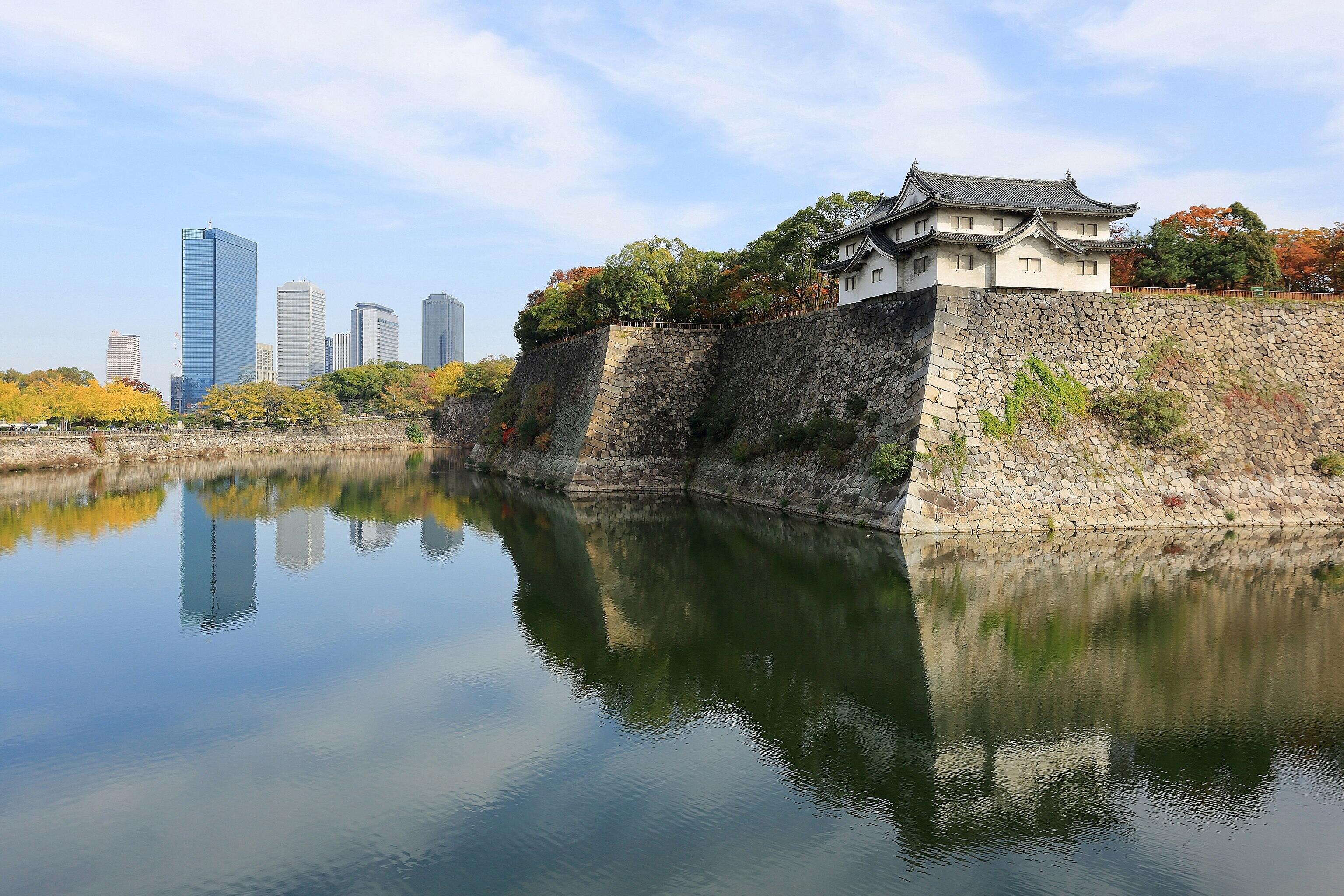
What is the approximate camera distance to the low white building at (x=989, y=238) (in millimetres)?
25688

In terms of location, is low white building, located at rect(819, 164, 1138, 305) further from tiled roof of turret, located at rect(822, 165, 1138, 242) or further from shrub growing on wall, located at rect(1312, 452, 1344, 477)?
shrub growing on wall, located at rect(1312, 452, 1344, 477)

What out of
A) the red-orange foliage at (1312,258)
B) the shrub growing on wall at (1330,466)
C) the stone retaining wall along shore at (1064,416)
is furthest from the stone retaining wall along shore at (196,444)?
the red-orange foliage at (1312,258)

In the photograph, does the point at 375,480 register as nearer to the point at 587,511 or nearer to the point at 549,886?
the point at 587,511

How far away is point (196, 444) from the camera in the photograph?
190 ft

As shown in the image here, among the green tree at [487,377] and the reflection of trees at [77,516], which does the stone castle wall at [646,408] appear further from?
the green tree at [487,377]

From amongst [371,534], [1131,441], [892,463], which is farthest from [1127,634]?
[371,534]

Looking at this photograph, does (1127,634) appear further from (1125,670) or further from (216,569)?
(216,569)

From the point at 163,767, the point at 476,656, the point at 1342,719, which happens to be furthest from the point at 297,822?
the point at 1342,719

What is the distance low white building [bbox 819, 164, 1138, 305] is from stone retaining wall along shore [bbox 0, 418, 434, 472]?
4429 cm

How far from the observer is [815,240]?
3406 cm

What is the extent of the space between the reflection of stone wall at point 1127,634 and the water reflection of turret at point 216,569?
12110 millimetres

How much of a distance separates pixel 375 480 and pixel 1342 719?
135 ft

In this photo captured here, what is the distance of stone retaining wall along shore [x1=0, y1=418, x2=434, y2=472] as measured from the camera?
4494 centimetres

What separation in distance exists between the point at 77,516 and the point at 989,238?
99.7 ft
